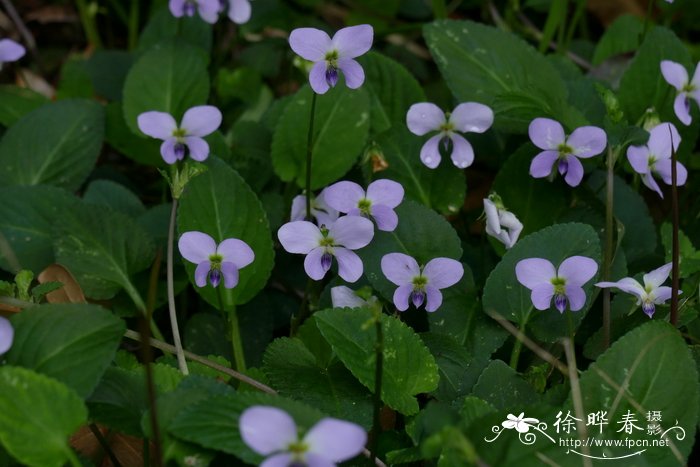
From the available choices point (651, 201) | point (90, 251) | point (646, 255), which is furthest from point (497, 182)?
point (90, 251)

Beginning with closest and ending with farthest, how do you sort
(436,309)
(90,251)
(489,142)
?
(436,309)
(90,251)
(489,142)

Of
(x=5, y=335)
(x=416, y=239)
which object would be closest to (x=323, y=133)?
(x=416, y=239)

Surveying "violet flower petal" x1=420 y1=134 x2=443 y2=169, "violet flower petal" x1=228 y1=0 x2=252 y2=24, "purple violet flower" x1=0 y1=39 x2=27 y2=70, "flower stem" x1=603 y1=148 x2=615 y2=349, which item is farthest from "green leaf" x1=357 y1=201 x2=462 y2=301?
"purple violet flower" x1=0 y1=39 x2=27 y2=70

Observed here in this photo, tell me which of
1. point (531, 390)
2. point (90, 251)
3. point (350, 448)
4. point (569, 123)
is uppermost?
point (569, 123)

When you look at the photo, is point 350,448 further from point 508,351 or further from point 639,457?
point 508,351

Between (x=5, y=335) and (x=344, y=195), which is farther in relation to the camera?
(x=344, y=195)

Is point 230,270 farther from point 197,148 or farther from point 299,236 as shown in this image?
point 197,148

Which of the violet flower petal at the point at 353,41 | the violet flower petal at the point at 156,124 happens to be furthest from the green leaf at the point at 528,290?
the violet flower petal at the point at 156,124

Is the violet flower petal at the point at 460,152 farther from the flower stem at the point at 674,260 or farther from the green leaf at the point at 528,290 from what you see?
the flower stem at the point at 674,260

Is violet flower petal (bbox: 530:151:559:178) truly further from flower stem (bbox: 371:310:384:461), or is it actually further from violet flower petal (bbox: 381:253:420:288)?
flower stem (bbox: 371:310:384:461)
